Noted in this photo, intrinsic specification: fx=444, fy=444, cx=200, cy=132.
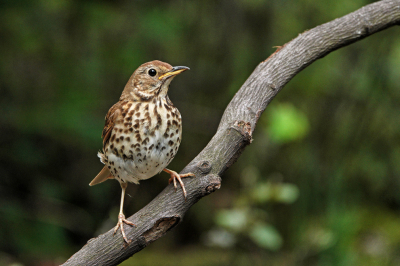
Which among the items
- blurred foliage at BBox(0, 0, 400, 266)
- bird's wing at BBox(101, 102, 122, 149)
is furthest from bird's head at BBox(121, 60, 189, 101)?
blurred foliage at BBox(0, 0, 400, 266)

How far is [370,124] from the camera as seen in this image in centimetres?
541

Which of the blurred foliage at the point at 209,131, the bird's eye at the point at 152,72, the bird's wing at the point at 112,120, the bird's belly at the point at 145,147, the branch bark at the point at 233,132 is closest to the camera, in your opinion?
the branch bark at the point at 233,132

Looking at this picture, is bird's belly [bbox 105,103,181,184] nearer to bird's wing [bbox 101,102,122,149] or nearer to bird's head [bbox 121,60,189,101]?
bird's wing [bbox 101,102,122,149]

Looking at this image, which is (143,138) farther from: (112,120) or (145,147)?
(112,120)

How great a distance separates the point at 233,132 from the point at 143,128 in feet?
1.95

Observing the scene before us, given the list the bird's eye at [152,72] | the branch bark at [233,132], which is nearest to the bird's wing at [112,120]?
the bird's eye at [152,72]

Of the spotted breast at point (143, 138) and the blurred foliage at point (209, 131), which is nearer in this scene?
the spotted breast at point (143, 138)

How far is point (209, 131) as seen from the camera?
5.74 meters

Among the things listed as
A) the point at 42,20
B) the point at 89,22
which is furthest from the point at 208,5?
the point at 42,20

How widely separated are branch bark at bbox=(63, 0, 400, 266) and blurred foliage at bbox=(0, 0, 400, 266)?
1063 millimetres

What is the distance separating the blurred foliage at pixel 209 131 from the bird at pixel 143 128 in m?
0.99

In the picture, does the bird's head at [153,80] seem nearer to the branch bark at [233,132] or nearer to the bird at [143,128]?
the bird at [143,128]

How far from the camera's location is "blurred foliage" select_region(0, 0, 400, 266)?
4227 mm

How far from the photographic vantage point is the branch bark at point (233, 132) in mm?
2154
